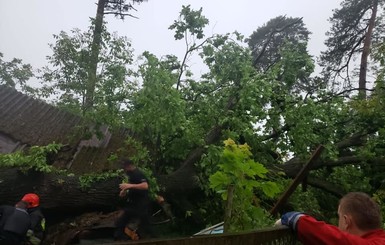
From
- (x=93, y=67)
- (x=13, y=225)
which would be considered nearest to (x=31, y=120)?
(x=93, y=67)

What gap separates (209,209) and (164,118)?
2.13 m

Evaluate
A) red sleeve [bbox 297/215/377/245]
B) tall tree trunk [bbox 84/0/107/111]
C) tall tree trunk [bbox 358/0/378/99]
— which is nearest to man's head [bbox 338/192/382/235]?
red sleeve [bbox 297/215/377/245]

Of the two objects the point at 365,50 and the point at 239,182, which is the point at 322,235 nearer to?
the point at 239,182

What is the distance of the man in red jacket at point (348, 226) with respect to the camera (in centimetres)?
174

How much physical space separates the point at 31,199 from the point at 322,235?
190 inches

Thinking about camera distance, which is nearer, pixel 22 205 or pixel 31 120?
pixel 22 205

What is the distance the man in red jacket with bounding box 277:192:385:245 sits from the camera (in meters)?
1.74

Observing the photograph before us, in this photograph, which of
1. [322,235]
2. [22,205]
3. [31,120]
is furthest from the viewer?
[31,120]

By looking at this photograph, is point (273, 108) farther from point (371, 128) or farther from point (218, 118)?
point (371, 128)

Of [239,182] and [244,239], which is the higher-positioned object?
[239,182]

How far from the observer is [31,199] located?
538 cm

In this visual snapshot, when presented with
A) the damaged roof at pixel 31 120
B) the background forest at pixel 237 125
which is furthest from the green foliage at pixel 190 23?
the damaged roof at pixel 31 120

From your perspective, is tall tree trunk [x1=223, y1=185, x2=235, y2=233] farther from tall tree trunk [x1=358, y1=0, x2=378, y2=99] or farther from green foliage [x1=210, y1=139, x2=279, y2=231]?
tall tree trunk [x1=358, y1=0, x2=378, y2=99]

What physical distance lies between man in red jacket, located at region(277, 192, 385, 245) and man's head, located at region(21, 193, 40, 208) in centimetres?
448
